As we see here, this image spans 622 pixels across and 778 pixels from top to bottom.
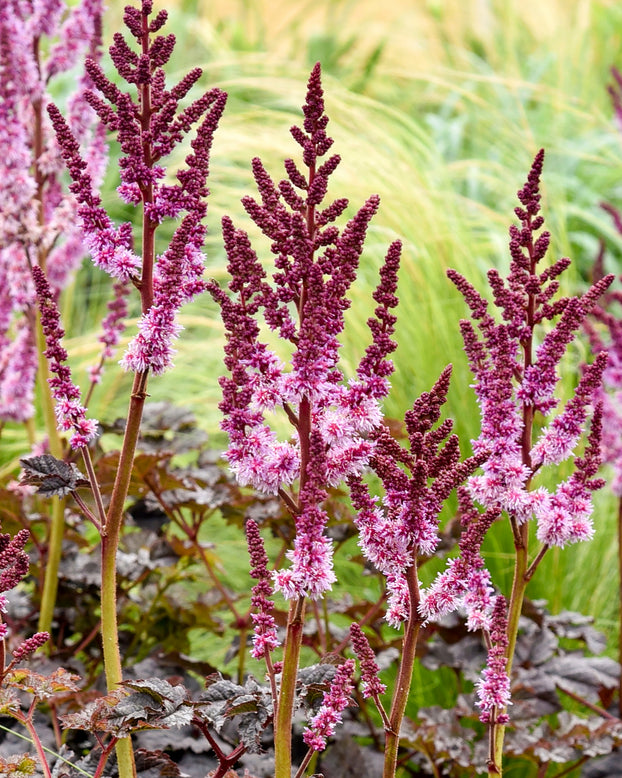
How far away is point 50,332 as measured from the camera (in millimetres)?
1451

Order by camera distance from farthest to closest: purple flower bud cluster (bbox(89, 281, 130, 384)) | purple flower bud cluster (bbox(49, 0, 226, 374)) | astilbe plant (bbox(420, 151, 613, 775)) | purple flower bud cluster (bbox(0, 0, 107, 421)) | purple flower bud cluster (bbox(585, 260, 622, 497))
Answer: purple flower bud cluster (bbox(585, 260, 622, 497)) → purple flower bud cluster (bbox(0, 0, 107, 421)) → purple flower bud cluster (bbox(89, 281, 130, 384)) → astilbe plant (bbox(420, 151, 613, 775)) → purple flower bud cluster (bbox(49, 0, 226, 374))

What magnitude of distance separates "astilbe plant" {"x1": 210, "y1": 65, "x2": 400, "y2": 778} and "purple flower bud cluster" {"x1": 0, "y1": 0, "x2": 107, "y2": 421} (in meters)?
1.18

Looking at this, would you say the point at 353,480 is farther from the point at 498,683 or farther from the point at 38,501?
the point at 38,501

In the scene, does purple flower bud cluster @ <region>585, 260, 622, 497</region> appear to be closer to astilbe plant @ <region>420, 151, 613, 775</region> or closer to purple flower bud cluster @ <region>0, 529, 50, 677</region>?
astilbe plant @ <region>420, 151, 613, 775</region>

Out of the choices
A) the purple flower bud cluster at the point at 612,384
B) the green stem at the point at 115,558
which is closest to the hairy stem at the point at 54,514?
the green stem at the point at 115,558

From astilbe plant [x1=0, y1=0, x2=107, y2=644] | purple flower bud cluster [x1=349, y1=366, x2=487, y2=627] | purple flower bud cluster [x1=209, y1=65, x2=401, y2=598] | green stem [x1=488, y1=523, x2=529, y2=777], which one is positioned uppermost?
astilbe plant [x1=0, y1=0, x2=107, y2=644]

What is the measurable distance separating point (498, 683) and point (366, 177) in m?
3.15

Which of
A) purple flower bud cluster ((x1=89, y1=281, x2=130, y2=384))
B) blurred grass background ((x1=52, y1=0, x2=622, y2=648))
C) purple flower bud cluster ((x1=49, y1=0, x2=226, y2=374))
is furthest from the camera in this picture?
blurred grass background ((x1=52, y1=0, x2=622, y2=648))

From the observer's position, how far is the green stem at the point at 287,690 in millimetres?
1340

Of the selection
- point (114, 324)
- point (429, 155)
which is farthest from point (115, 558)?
point (429, 155)

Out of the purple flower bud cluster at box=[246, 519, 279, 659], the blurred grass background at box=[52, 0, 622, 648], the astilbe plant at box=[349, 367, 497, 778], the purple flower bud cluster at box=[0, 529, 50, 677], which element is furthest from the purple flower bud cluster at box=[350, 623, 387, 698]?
the blurred grass background at box=[52, 0, 622, 648]

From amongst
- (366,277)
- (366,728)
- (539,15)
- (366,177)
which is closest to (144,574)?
(366,728)

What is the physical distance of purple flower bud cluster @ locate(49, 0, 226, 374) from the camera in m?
1.40

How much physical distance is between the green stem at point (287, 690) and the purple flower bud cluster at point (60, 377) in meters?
0.42
